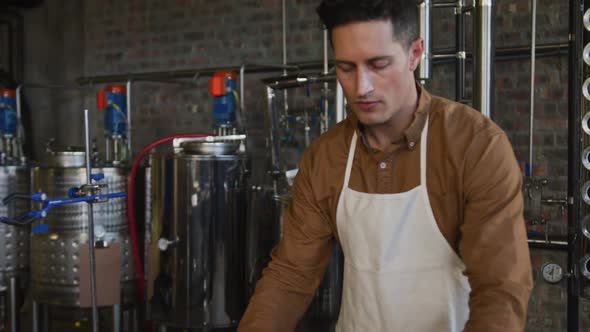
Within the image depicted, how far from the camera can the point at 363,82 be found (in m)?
1.49

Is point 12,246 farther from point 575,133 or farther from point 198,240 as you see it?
point 575,133

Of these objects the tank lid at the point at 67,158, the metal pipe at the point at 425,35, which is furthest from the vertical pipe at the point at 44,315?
the metal pipe at the point at 425,35

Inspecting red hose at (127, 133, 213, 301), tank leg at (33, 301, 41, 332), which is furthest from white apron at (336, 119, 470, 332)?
A: tank leg at (33, 301, 41, 332)

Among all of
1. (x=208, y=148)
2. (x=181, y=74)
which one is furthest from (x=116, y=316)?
(x=181, y=74)

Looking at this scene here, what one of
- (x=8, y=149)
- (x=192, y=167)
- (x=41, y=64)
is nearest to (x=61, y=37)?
(x=41, y=64)

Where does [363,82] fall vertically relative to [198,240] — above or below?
above

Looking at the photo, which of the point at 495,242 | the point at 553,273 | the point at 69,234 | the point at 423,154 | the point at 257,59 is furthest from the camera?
the point at 257,59

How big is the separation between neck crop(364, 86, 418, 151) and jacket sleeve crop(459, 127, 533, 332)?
0.71ft

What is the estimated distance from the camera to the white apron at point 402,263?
1603 mm

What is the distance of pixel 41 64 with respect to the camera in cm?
516

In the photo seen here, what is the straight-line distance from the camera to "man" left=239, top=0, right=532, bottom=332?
140 centimetres

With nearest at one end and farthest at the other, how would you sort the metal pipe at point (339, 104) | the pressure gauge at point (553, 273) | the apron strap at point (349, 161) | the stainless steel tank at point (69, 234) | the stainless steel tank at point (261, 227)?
the apron strap at point (349, 161)
the pressure gauge at point (553, 273)
the metal pipe at point (339, 104)
the stainless steel tank at point (261, 227)
the stainless steel tank at point (69, 234)

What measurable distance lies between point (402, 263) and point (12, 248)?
3.04 meters

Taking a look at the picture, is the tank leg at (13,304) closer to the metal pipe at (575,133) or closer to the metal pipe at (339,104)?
the metal pipe at (339,104)
